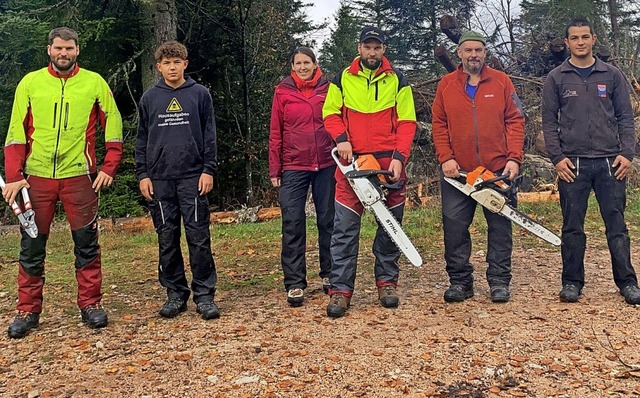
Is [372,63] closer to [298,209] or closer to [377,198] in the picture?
[377,198]

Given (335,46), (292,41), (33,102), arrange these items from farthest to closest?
(335,46), (292,41), (33,102)

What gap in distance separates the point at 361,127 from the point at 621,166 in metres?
2.17

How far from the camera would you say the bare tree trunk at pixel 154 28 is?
1050cm

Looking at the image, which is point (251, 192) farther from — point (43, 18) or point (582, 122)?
point (582, 122)

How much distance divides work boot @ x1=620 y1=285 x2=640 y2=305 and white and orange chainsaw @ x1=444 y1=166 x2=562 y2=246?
70 cm

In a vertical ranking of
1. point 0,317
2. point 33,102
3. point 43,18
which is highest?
point 43,18

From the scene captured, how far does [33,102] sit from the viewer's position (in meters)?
4.29

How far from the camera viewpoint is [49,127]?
4316 mm

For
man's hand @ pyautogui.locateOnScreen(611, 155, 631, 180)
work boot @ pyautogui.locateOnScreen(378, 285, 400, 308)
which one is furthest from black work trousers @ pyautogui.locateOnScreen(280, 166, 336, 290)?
man's hand @ pyautogui.locateOnScreen(611, 155, 631, 180)

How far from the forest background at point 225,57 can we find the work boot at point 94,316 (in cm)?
681

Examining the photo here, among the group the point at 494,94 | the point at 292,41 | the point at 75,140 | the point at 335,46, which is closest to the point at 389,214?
the point at 494,94

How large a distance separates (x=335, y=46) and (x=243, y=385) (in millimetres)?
32391

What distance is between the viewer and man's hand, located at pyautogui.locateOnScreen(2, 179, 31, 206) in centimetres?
421

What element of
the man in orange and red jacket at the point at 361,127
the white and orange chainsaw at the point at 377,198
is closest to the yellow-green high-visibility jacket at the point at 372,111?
the man in orange and red jacket at the point at 361,127
